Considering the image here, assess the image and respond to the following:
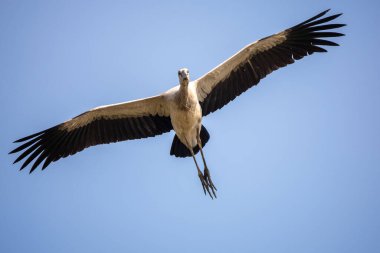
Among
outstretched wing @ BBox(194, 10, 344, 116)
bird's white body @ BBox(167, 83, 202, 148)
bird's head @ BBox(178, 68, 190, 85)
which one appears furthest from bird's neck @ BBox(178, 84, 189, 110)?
outstretched wing @ BBox(194, 10, 344, 116)

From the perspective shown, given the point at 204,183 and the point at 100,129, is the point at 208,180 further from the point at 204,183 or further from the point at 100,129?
the point at 100,129

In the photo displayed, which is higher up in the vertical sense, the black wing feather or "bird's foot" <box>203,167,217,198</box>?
the black wing feather

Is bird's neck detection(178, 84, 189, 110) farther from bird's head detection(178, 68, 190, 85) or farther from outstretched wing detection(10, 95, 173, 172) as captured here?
outstretched wing detection(10, 95, 173, 172)

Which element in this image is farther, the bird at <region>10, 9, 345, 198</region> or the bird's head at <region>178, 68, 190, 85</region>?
the bird at <region>10, 9, 345, 198</region>

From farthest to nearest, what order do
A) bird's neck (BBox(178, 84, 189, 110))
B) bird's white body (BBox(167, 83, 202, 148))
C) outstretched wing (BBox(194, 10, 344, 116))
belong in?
outstretched wing (BBox(194, 10, 344, 116)) < bird's white body (BBox(167, 83, 202, 148)) < bird's neck (BBox(178, 84, 189, 110))

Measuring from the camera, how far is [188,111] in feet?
25.7

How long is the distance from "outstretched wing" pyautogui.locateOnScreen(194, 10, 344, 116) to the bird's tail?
32cm

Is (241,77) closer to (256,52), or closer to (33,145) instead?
(256,52)

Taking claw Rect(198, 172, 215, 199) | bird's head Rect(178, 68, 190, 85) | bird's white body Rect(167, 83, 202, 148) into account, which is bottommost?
claw Rect(198, 172, 215, 199)

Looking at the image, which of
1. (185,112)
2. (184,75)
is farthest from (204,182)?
(184,75)

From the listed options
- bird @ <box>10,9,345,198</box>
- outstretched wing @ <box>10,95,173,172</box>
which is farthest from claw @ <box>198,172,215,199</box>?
outstretched wing @ <box>10,95,173,172</box>

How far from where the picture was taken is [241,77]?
27.4ft

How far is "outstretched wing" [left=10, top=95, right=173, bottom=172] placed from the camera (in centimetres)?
849

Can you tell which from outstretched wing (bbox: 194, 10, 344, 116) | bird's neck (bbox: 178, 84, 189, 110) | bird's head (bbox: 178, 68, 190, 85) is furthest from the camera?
outstretched wing (bbox: 194, 10, 344, 116)
